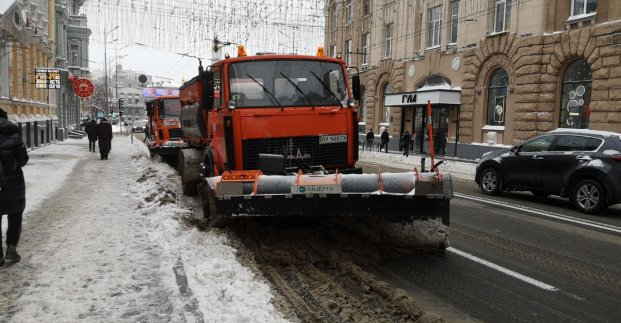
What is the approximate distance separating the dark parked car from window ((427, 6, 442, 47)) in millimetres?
18431

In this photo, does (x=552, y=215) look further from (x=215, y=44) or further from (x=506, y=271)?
(x=215, y=44)

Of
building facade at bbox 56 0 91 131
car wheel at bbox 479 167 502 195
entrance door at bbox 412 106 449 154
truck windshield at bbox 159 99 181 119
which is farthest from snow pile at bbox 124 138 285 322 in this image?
building facade at bbox 56 0 91 131

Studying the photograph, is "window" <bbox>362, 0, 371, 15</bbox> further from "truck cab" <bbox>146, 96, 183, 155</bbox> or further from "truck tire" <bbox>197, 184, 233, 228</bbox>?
"truck tire" <bbox>197, 184, 233, 228</bbox>

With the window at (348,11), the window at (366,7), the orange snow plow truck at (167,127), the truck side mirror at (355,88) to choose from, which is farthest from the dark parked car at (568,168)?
the window at (348,11)

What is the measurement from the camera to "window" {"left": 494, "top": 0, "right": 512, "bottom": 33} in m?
23.9

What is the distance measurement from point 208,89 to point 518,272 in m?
5.21

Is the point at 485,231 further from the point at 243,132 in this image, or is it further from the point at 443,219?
the point at 243,132

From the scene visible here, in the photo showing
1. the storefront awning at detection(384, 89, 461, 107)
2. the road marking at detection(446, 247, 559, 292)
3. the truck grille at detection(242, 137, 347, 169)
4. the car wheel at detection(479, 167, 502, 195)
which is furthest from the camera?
the storefront awning at detection(384, 89, 461, 107)

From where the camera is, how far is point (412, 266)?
5.75 metres

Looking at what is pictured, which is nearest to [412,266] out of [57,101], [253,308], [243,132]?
[253,308]

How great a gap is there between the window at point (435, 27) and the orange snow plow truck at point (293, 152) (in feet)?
75.7

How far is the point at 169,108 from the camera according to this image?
1877cm

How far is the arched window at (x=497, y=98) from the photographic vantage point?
24.3m

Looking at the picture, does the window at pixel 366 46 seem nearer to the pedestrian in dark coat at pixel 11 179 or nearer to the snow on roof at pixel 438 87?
the snow on roof at pixel 438 87
